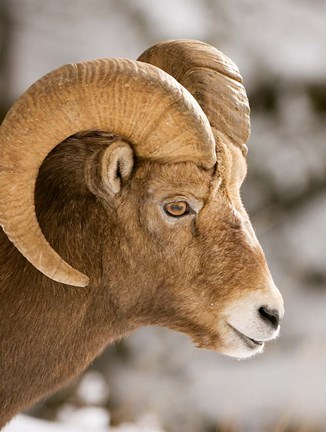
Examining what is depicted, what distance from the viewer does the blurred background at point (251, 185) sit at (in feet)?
27.5

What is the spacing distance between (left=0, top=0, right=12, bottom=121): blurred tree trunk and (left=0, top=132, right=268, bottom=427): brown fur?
5.54 metres

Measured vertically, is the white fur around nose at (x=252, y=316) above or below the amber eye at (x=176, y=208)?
below

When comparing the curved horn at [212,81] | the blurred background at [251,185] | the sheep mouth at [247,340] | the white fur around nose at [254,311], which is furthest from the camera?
the blurred background at [251,185]

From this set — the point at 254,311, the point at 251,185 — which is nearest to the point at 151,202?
the point at 254,311

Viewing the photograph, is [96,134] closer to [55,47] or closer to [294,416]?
[294,416]

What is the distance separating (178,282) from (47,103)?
2.80ft

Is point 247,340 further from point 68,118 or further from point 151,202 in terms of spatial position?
point 68,118

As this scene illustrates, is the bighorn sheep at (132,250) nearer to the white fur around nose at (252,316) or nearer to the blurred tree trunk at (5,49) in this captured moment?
the white fur around nose at (252,316)

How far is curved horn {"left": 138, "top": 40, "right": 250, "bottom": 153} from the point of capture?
13.3ft

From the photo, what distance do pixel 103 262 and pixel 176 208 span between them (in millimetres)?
351

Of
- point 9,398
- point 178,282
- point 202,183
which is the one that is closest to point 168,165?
point 202,183

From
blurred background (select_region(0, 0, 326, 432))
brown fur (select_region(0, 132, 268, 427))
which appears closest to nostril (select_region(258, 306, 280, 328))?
brown fur (select_region(0, 132, 268, 427))

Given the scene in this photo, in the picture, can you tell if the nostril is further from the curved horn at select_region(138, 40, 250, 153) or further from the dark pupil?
the curved horn at select_region(138, 40, 250, 153)

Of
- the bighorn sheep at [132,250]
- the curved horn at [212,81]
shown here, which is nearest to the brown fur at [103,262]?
the bighorn sheep at [132,250]
